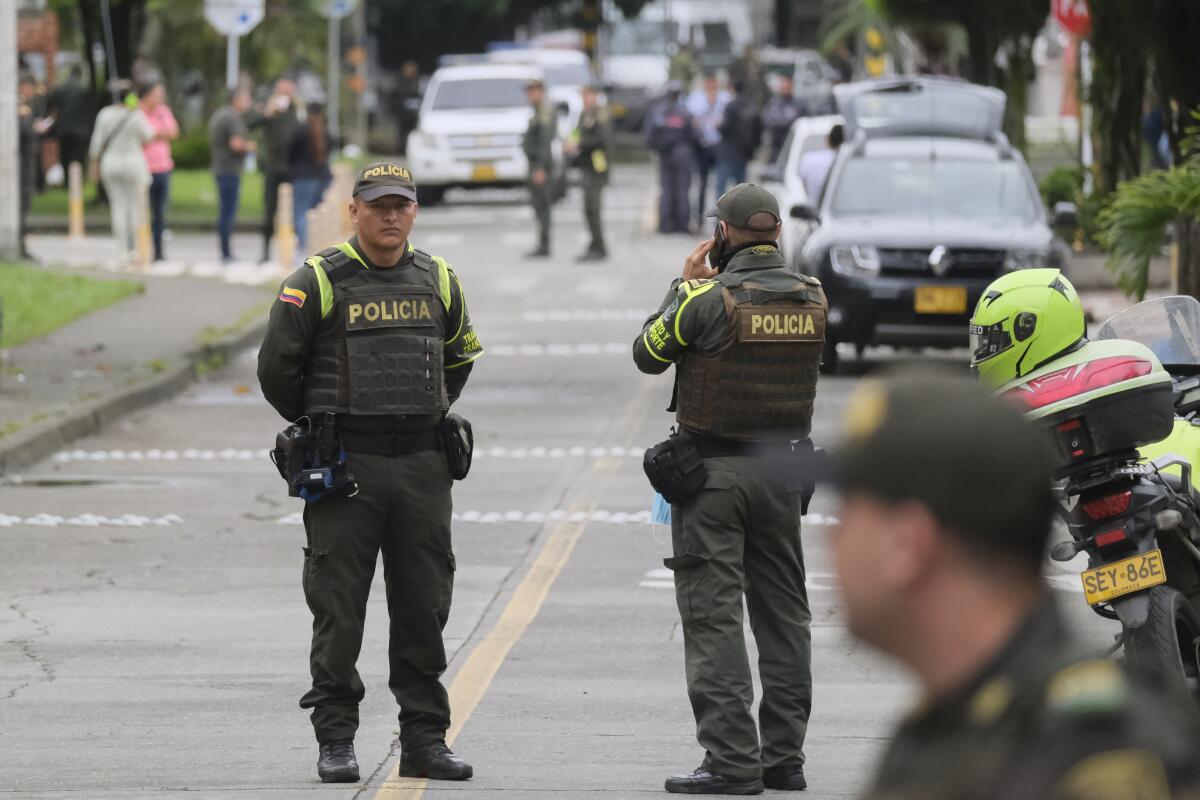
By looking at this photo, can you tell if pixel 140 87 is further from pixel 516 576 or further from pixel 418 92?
pixel 418 92

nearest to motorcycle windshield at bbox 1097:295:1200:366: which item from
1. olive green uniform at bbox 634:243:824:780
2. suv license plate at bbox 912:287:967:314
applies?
olive green uniform at bbox 634:243:824:780

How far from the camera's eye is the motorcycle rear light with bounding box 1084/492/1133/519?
6.20 m

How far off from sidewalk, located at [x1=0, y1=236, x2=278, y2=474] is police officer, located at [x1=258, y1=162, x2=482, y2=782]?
7.01m

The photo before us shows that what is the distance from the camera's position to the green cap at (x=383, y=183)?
6812mm

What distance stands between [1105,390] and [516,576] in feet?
15.5

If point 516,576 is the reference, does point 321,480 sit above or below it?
above

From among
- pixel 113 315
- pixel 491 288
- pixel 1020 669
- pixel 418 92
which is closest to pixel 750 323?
pixel 1020 669

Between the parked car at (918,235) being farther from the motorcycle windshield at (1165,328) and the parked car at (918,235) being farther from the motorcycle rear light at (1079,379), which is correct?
Result: the motorcycle rear light at (1079,379)

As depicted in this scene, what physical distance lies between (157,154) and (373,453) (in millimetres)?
19364

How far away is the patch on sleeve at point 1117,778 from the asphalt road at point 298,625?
1439mm

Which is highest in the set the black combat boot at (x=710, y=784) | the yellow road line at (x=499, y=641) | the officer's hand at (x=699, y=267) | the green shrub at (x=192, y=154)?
the officer's hand at (x=699, y=267)

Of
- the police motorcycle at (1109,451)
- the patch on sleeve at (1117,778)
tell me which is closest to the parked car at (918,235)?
the police motorcycle at (1109,451)

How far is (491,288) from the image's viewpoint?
983 inches

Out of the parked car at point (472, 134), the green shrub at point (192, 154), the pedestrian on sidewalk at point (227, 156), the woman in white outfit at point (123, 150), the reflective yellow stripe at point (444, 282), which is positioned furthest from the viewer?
the green shrub at point (192, 154)
